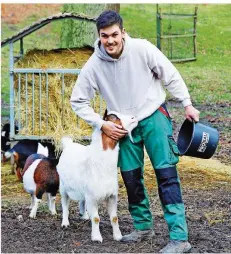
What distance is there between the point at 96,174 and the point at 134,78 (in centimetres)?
86

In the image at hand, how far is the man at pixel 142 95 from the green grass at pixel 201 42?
5.77 m

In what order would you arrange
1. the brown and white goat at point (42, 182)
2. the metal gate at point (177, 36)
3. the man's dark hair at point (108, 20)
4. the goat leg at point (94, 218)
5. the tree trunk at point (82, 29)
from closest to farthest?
1. the man's dark hair at point (108, 20)
2. the goat leg at point (94, 218)
3. the brown and white goat at point (42, 182)
4. the tree trunk at point (82, 29)
5. the metal gate at point (177, 36)

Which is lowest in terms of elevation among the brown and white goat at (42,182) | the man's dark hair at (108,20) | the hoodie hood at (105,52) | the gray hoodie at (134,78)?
the brown and white goat at (42,182)

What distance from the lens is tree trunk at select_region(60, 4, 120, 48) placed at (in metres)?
12.2

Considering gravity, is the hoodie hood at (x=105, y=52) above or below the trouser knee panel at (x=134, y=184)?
above

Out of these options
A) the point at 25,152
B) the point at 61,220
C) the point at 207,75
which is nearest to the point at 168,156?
the point at 61,220

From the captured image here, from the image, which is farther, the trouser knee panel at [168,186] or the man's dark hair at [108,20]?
the trouser knee panel at [168,186]

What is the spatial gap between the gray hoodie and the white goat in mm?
129

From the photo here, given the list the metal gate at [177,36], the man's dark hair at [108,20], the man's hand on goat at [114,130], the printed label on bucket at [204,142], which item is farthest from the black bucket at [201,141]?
the metal gate at [177,36]

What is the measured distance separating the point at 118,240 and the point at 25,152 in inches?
140

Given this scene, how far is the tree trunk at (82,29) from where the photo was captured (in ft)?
A: 40.0

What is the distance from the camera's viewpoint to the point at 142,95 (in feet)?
21.4

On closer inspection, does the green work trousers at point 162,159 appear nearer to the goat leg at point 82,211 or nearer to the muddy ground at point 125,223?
the muddy ground at point 125,223

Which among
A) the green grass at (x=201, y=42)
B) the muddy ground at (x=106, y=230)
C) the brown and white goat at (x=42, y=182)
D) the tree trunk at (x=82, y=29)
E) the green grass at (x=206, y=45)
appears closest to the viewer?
the muddy ground at (x=106, y=230)
